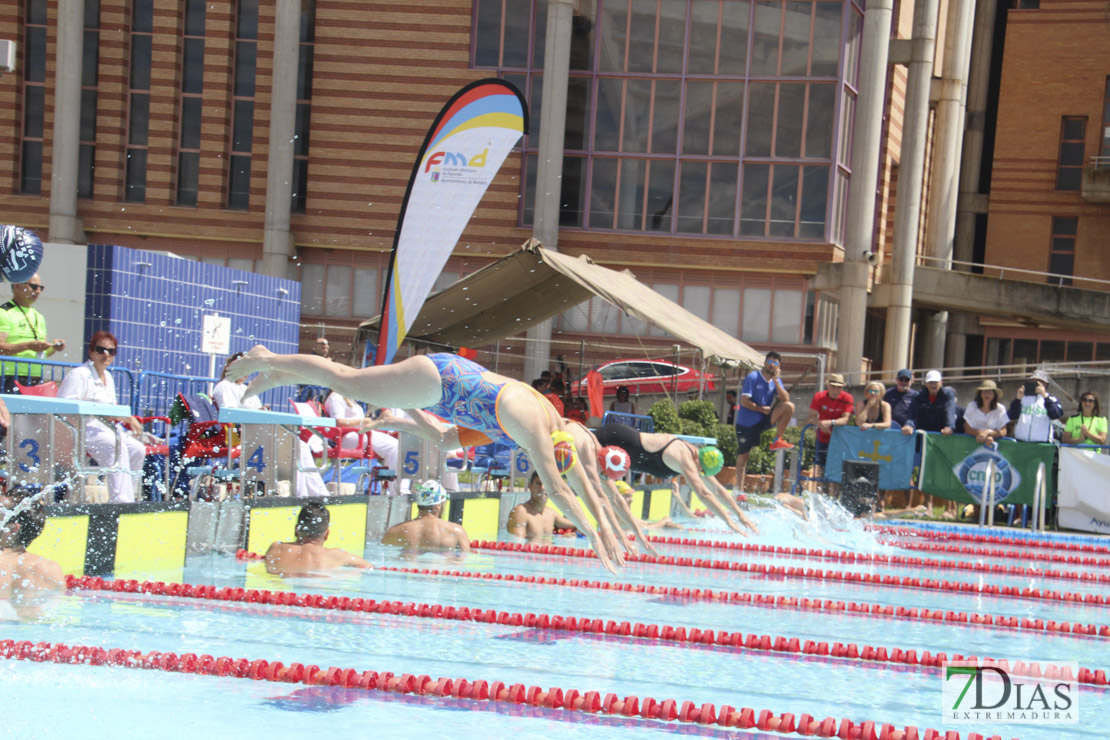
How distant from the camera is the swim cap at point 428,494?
841cm

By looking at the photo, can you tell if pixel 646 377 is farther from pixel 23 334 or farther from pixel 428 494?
pixel 23 334

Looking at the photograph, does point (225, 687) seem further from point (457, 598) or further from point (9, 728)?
point (457, 598)

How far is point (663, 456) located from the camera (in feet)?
30.9

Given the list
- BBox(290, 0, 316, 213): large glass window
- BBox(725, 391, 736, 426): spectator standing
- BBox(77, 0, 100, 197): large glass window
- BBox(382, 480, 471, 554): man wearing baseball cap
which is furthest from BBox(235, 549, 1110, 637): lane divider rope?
BBox(77, 0, 100, 197): large glass window

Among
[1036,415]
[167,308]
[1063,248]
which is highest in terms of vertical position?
[1063,248]

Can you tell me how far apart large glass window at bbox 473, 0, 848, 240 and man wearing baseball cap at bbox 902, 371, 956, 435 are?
471 inches

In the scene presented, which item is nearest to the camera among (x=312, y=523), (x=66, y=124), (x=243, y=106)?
(x=312, y=523)

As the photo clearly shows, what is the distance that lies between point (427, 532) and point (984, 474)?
23.9 ft

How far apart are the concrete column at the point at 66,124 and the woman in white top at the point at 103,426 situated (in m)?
19.0

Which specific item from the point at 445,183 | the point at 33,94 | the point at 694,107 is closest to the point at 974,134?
the point at 694,107

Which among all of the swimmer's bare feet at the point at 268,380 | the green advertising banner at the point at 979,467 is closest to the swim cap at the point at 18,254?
the swimmer's bare feet at the point at 268,380

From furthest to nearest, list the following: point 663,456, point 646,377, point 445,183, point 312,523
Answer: point 646,377, point 445,183, point 663,456, point 312,523

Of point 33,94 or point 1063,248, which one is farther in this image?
point 1063,248

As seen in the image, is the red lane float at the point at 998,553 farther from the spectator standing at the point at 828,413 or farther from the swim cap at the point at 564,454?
the swim cap at the point at 564,454
